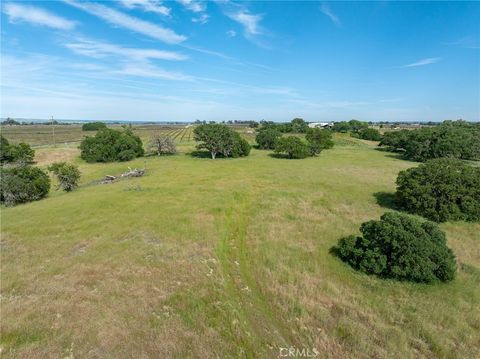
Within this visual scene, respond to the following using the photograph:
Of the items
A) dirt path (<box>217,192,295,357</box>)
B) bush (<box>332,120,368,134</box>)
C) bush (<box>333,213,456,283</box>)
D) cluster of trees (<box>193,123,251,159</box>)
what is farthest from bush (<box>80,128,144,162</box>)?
bush (<box>332,120,368,134</box>)

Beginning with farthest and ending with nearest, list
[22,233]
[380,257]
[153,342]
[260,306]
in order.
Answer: [22,233] < [380,257] < [260,306] < [153,342]

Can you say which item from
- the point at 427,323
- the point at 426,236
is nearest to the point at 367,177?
the point at 426,236

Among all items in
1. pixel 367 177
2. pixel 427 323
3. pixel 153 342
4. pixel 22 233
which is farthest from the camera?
pixel 367 177

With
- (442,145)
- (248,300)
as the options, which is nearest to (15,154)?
(248,300)

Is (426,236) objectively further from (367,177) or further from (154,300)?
(367,177)

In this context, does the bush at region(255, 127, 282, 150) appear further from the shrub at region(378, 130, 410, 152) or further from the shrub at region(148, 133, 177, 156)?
the shrub at region(378, 130, 410, 152)

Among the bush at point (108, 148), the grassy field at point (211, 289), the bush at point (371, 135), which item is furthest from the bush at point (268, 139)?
the grassy field at point (211, 289)

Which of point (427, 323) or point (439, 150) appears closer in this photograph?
point (427, 323)

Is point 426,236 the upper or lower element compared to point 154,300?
upper

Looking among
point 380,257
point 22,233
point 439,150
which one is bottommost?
point 22,233

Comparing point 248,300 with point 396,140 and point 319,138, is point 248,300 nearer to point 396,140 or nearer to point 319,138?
point 319,138
